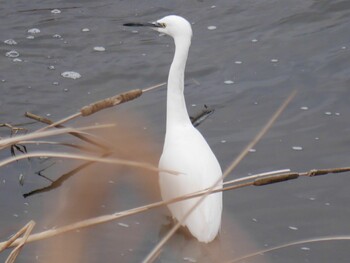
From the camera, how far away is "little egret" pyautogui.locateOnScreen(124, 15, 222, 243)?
3.60 m

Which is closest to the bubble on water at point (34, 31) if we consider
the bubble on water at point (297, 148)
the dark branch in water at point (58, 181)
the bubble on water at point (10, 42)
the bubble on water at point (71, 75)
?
the bubble on water at point (10, 42)

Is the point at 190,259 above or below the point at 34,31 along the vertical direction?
above

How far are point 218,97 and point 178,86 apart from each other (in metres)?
1.31

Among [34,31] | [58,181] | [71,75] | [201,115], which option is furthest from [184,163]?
[34,31]

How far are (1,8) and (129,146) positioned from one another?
107 inches

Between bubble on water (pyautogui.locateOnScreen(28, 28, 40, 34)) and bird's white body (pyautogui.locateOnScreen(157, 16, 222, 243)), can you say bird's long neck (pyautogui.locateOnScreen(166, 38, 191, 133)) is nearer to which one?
bird's white body (pyautogui.locateOnScreen(157, 16, 222, 243))

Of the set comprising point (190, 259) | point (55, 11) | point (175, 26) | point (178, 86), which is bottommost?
point (55, 11)

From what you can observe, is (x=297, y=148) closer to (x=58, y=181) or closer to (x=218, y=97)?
(x=218, y=97)

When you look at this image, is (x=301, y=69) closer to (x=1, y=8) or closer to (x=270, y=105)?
(x=270, y=105)

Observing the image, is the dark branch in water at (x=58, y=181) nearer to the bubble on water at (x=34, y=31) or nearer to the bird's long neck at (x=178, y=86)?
the bird's long neck at (x=178, y=86)

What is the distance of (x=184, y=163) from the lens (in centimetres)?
388

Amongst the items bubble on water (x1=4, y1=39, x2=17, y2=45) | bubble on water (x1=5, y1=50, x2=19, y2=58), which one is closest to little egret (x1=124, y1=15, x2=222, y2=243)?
bubble on water (x1=5, y1=50, x2=19, y2=58)

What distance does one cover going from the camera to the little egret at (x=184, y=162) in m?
3.60

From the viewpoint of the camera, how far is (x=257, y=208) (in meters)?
4.14
